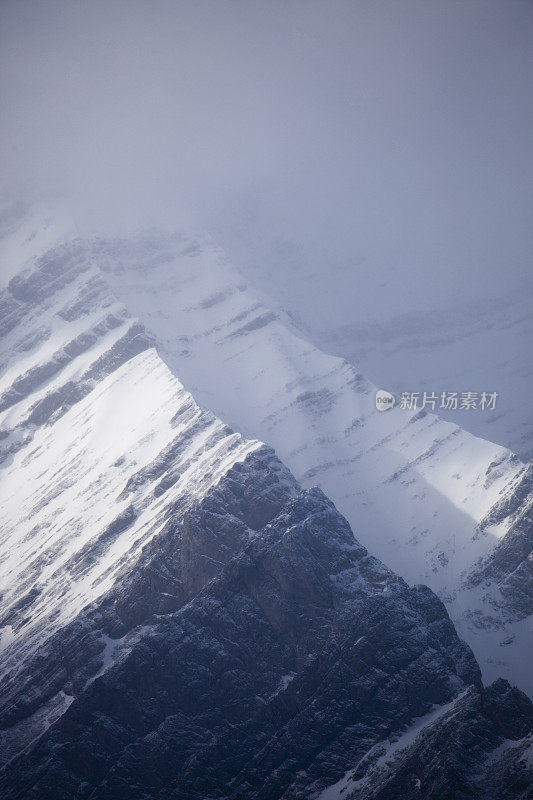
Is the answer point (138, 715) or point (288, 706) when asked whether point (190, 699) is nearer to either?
point (138, 715)

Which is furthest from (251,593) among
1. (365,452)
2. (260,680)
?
(365,452)

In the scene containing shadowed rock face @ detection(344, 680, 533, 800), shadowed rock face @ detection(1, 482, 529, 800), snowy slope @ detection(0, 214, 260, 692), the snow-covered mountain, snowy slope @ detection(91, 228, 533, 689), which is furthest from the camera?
snowy slope @ detection(91, 228, 533, 689)

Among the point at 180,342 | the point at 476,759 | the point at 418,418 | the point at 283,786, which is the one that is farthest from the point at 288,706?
the point at 180,342

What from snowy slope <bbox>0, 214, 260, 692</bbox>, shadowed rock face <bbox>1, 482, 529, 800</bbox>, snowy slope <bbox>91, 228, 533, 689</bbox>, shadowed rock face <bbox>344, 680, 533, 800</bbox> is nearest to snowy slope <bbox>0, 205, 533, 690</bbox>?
snowy slope <bbox>91, 228, 533, 689</bbox>

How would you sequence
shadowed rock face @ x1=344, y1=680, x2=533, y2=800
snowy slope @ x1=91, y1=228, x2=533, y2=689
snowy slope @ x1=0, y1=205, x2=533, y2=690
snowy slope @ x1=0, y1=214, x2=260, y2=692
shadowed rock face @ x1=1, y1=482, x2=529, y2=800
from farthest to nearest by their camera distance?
snowy slope @ x1=91, y1=228, x2=533, y2=689 < snowy slope @ x1=0, y1=205, x2=533, y2=690 < snowy slope @ x1=0, y1=214, x2=260, y2=692 < shadowed rock face @ x1=1, y1=482, x2=529, y2=800 < shadowed rock face @ x1=344, y1=680, x2=533, y2=800

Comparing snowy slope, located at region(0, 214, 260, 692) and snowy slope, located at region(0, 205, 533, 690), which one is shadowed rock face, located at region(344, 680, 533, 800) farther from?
snowy slope, located at region(0, 214, 260, 692)

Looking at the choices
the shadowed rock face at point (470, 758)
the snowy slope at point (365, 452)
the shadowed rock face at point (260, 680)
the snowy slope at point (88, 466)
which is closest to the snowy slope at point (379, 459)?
the snowy slope at point (365, 452)
